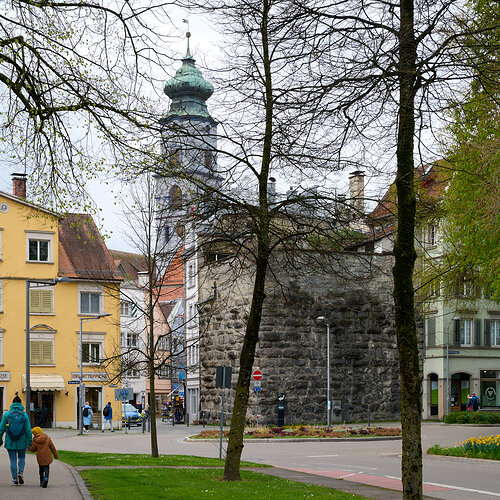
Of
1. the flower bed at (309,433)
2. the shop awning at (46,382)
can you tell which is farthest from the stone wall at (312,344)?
the shop awning at (46,382)

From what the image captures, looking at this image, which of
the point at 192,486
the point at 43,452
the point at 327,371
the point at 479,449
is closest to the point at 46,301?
the point at 327,371

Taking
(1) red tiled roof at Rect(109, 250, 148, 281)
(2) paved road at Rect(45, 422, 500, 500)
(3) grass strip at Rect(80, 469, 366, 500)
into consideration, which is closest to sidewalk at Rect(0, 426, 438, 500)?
(3) grass strip at Rect(80, 469, 366, 500)

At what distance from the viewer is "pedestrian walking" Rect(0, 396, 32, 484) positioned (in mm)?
16359

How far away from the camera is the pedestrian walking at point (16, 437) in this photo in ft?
53.7

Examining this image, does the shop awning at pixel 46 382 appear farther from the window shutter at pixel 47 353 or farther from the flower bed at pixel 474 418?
the flower bed at pixel 474 418

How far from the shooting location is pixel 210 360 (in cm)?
4188

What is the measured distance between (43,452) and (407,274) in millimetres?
8797

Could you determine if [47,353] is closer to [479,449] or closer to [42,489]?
[479,449]

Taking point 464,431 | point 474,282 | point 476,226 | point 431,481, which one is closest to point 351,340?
point 464,431

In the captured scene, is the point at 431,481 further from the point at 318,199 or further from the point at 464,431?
the point at 464,431

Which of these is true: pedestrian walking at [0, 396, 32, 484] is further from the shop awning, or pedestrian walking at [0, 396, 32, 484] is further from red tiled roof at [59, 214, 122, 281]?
red tiled roof at [59, 214, 122, 281]

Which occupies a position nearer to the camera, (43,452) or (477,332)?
(43,452)

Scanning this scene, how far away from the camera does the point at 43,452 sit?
16.2 meters

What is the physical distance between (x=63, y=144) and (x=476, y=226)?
15.8 metres
